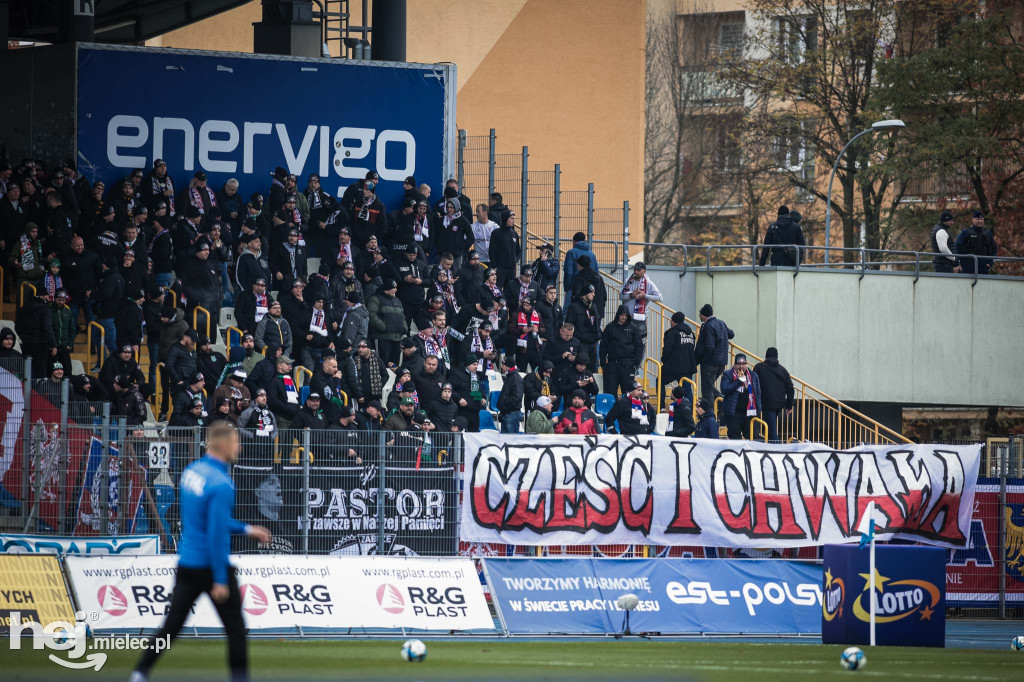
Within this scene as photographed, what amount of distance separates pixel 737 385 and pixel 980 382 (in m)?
12.5

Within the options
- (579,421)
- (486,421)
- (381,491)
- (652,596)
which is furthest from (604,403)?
(381,491)

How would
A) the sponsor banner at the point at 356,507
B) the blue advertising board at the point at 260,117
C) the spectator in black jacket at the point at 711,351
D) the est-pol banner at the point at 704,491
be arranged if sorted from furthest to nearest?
the blue advertising board at the point at 260,117, the spectator in black jacket at the point at 711,351, the est-pol banner at the point at 704,491, the sponsor banner at the point at 356,507

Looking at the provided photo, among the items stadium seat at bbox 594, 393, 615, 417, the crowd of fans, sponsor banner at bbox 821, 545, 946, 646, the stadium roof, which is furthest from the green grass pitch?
the stadium roof

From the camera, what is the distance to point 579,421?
25.1 m

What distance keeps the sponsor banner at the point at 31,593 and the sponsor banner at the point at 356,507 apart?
2496 mm

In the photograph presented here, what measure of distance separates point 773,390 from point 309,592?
11754mm

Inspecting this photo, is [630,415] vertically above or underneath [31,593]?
above

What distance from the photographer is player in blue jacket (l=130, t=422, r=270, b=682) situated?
459 inches

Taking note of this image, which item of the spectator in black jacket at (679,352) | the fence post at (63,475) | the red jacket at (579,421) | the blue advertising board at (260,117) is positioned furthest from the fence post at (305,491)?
the blue advertising board at (260,117)

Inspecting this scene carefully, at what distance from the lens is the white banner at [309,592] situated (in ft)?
61.4

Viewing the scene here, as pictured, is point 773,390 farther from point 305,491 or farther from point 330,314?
point 305,491

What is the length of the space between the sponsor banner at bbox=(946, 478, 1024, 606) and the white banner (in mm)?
8612

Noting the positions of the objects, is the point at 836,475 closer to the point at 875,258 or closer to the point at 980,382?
the point at 980,382

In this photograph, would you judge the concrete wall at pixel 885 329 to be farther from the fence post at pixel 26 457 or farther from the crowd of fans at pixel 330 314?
the fence post at pixel 26 457
